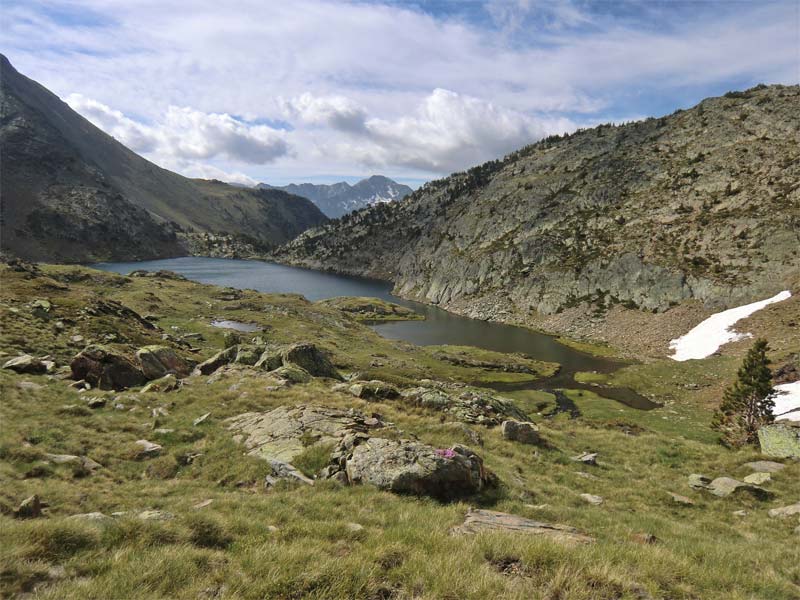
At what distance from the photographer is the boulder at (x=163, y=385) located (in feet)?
87.2

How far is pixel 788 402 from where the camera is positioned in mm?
49250

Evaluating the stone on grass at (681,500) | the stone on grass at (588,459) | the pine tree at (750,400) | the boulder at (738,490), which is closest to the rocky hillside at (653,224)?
the pine tree at (750,400)

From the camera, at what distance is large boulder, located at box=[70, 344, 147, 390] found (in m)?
26.5

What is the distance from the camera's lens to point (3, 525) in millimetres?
8062

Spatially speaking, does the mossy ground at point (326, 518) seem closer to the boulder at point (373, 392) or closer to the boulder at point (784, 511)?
the boulder at point (784, 511)

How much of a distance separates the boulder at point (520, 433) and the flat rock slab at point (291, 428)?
27.4 ft

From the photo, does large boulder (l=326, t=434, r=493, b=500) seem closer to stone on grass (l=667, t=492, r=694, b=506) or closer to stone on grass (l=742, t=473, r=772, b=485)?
stone on grass (l=667, t=492, r=694, b=506)

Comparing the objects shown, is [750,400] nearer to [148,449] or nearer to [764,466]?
[764,466]

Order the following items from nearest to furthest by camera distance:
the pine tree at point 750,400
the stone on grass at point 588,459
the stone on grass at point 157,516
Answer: the stone on grass at point 157,516 → the stone on grass at point 588,459 → the pine tree at point 750,400

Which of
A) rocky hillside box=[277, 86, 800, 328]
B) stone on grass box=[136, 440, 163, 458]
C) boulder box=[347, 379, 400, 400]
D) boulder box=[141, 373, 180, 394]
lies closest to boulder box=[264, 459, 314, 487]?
stone on grass box=[136, 440, 163, 458]

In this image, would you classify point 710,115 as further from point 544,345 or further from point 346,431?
point 346,431

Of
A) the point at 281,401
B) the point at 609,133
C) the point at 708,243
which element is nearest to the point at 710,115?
the point at 609,133

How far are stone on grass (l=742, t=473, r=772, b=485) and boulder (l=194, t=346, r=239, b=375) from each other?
117 ft

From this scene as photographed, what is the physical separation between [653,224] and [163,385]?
155251mm
